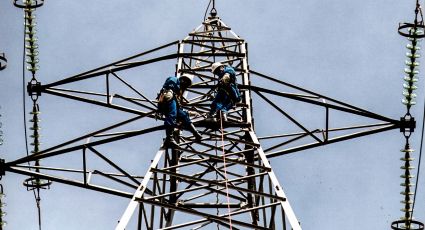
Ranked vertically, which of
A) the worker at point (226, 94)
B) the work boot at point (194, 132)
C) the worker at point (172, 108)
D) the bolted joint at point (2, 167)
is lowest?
the bolted joint at point (2, 167)

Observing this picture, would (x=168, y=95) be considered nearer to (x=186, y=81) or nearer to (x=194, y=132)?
(x=194, y=132)

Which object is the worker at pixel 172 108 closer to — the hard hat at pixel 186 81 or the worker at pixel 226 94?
the hard hat at pixel 186 81

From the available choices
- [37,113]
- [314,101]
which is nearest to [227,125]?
[314,101]

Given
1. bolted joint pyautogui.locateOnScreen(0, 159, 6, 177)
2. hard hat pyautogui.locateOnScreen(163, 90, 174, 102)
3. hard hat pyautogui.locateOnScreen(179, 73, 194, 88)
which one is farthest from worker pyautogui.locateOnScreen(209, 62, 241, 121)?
bolted joint pyautogui.locateOnScreen(0, 159, 6, 177)

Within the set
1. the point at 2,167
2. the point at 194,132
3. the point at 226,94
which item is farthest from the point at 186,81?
the point at 2,167

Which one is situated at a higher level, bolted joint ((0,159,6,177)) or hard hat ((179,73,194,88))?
hard hat ((179,73,194,88))

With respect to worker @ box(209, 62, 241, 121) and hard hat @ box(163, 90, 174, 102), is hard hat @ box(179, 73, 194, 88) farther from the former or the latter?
hard hat @ box(163, 90, 174, 102)

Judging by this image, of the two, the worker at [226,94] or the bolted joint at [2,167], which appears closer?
the bolted joint at [2,167]

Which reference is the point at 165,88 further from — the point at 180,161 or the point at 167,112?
the point at 180,161

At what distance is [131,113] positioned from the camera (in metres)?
29.6

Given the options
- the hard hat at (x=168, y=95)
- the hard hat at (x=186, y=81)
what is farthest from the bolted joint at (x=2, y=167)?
the hard hat at (x=186, y=81)

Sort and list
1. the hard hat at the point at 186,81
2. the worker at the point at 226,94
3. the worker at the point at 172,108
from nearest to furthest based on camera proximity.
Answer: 1. the worker at the point at 172,108
2. the worker at the point at 226,94
3. the hard hat at the point at 186,81

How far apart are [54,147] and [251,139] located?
161 inches

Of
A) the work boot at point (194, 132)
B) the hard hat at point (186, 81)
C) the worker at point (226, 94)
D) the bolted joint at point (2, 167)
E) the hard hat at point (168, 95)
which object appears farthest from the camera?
the hard hat at point (186, 81)
